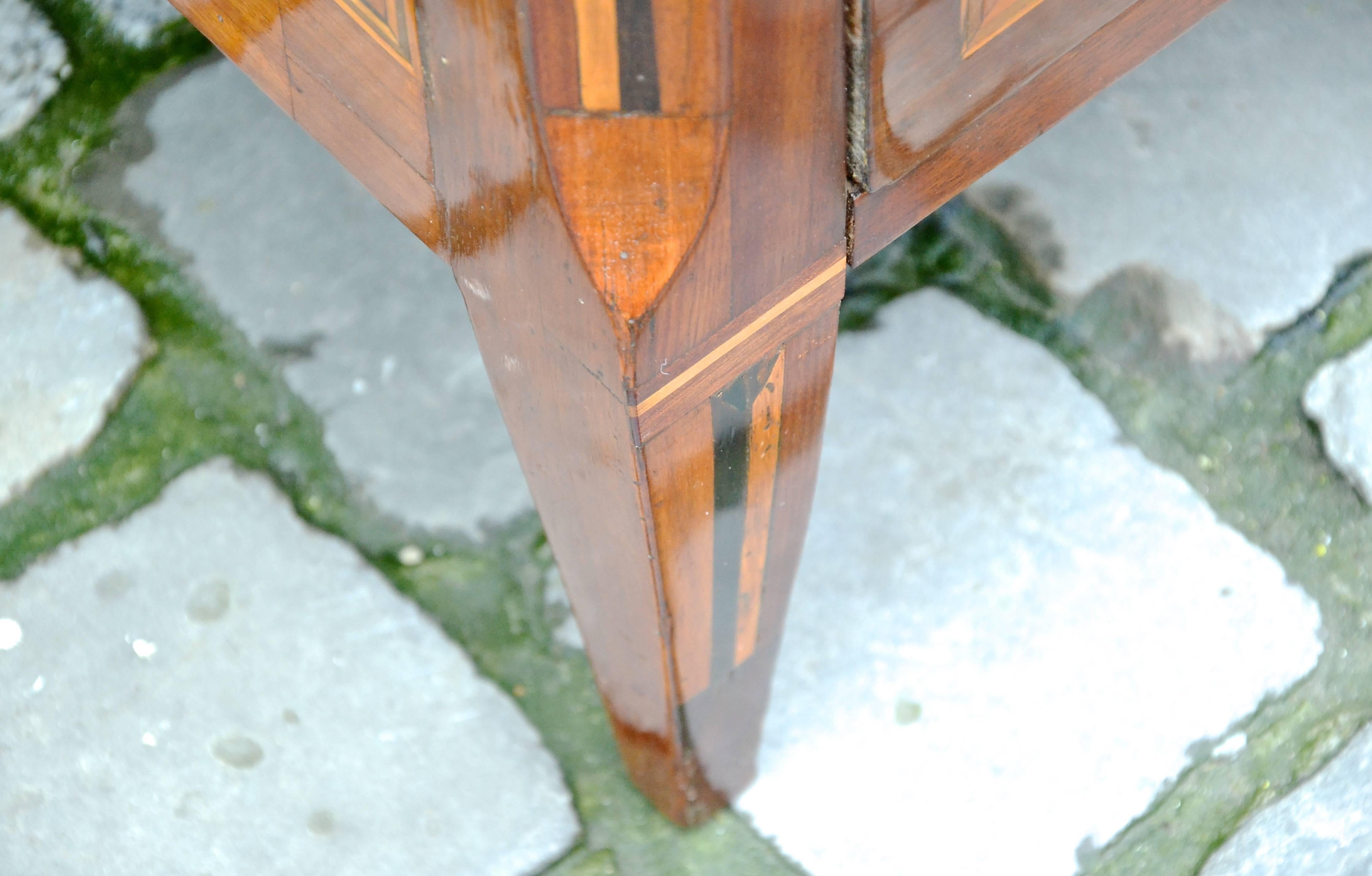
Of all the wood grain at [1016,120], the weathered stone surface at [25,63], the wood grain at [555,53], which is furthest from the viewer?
the weathered stone surface at [25,63]

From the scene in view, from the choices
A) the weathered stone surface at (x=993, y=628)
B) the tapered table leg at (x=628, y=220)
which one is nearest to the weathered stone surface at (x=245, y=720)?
the weathered stone surface at (x=993, y=628)

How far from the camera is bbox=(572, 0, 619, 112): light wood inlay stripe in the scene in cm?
36

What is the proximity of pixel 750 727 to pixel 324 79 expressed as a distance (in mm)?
520

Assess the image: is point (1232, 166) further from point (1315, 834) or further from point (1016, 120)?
point (1016, 120)

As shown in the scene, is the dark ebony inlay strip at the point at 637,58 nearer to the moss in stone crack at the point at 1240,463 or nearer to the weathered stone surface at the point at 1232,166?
the moss in stone crack at the point at 1240,463

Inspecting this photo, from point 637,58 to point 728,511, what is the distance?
264 millimetres

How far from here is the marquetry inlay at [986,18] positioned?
0.44 metres

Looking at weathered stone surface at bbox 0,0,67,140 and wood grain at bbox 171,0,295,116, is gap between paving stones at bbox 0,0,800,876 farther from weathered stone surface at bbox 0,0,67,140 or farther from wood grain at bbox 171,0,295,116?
wood grain at bbox 171,0,295,116

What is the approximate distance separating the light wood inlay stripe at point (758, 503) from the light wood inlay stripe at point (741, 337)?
3 cm

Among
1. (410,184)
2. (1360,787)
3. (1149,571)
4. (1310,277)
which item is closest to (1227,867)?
(1360,787)

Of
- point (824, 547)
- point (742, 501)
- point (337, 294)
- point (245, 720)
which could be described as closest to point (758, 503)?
point (742, 501)

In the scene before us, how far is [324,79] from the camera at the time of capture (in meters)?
0.51

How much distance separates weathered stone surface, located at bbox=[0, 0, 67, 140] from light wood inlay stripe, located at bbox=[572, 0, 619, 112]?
106 centimetres

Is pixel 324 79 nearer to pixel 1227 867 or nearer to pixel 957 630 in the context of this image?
pixel 957 630
